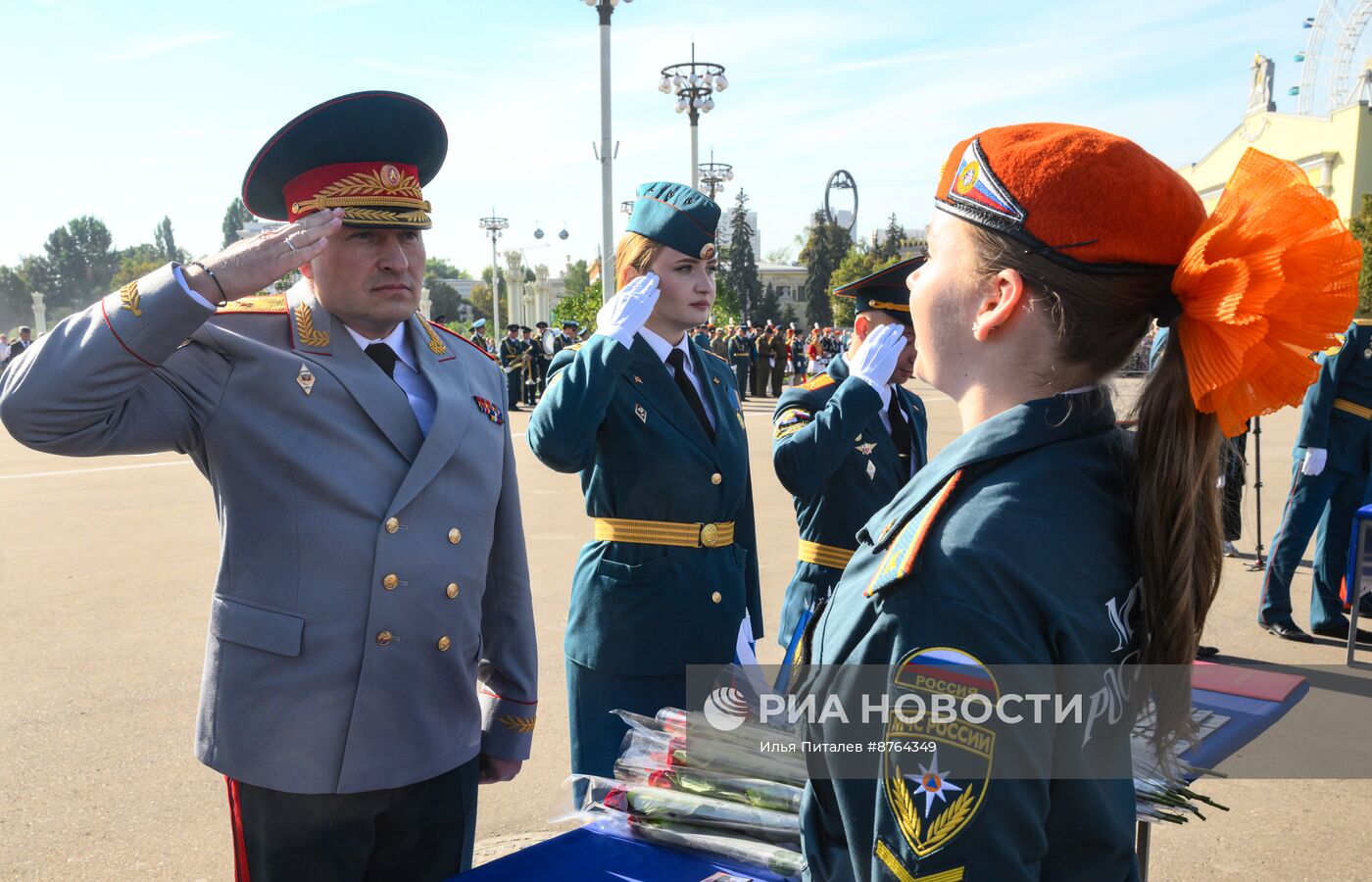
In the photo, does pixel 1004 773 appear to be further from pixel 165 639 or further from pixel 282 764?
pixel 165 639

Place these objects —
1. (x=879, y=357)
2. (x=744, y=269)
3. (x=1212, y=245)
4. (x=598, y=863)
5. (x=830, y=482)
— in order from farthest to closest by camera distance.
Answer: (x=744, y=269)
(x=830, y=482)
(x=879, y=357)
(x=598, y=863)
(x=1212, y=245)

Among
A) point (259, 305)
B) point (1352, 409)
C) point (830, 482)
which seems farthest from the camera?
point (1352, 409)

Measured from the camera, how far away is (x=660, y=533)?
275cm

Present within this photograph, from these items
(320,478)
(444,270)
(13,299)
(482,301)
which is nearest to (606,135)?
(320,478)

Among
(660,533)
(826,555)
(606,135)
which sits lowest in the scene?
(826,555)

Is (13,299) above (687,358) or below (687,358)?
above

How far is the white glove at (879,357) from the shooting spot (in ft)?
10.5

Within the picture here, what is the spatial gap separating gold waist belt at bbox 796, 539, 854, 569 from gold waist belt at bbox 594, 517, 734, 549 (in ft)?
2.71

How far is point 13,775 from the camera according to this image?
389cm

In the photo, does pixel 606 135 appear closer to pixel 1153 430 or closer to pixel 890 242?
pixel 1153 430

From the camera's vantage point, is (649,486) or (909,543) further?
(649,486)

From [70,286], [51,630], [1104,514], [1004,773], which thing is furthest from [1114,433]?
[70,286]

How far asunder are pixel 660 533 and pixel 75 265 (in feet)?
398

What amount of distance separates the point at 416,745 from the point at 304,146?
1210 millimetres
